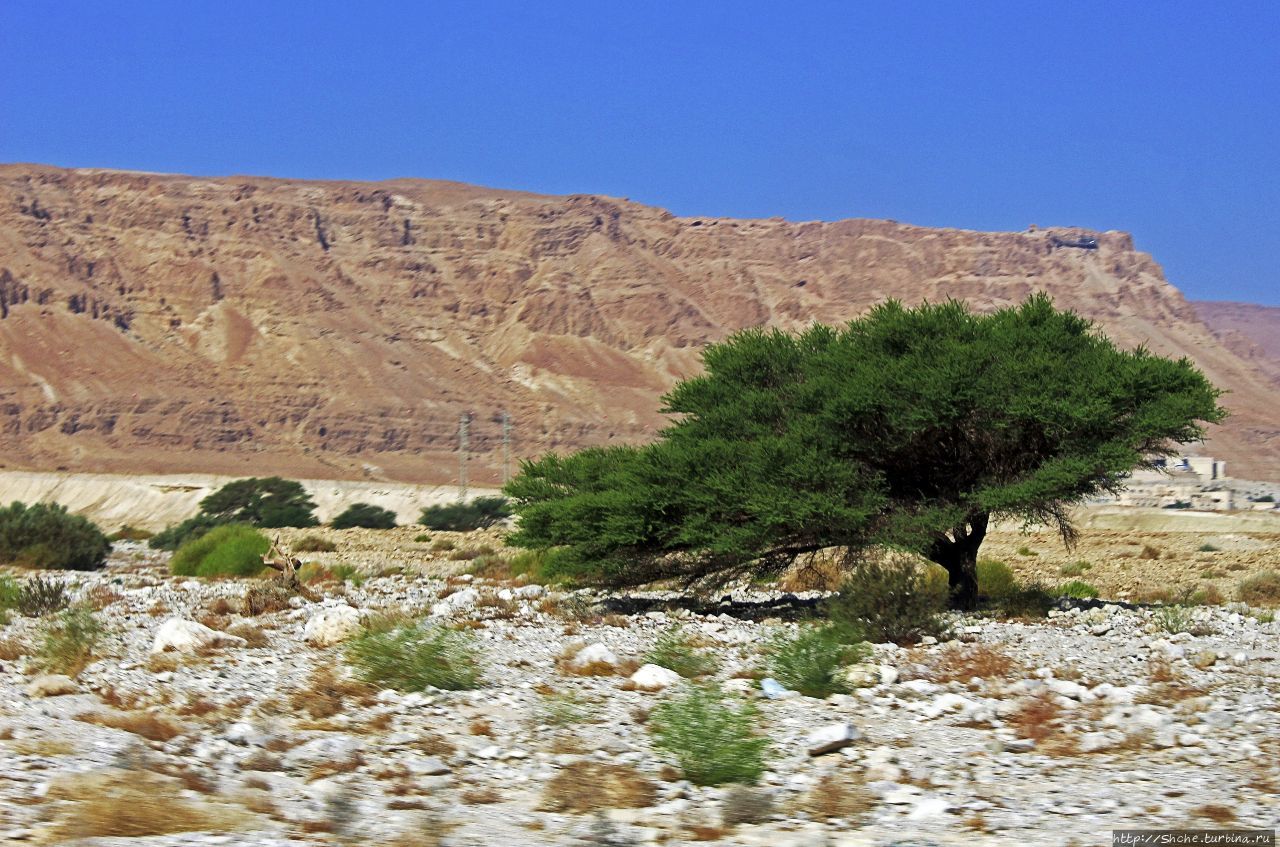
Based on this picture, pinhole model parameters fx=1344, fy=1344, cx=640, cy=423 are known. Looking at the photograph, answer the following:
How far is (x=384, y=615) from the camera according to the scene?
55.4 feet

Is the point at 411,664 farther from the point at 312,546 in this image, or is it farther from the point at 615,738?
the point at 312,546

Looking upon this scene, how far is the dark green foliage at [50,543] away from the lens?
1352 inches

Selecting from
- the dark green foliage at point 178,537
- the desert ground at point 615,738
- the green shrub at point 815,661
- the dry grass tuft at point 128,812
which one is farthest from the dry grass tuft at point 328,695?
the dark green foliage at point 178,537

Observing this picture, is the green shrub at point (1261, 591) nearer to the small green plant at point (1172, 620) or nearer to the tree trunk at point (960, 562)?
the small green plant at point (1172, 620)

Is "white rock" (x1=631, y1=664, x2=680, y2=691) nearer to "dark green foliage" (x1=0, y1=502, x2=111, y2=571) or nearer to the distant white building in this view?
"dark green foliage" (x1=0, y1=502, x2=111, y2=571)

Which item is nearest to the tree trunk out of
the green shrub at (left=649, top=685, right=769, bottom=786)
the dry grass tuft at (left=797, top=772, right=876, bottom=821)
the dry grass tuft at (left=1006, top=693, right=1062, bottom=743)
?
the dry grass tuft at (left=1006, top=693, right=1062, bottom=743)

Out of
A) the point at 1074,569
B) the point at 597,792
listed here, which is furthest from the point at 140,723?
the point at 1074,569

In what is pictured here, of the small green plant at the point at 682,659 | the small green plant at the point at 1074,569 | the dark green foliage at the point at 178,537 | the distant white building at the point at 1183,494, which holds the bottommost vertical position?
the dark green foliage at the point at 178,537

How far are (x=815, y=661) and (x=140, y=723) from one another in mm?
5513

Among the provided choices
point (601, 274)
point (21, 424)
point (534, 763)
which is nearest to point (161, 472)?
point (21, 424)

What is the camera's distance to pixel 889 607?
15.1m

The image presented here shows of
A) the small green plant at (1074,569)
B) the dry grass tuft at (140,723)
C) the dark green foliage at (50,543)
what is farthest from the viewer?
the dark green foliage at (50,543)

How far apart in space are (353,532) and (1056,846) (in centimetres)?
4404

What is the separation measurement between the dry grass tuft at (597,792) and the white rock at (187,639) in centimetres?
746
